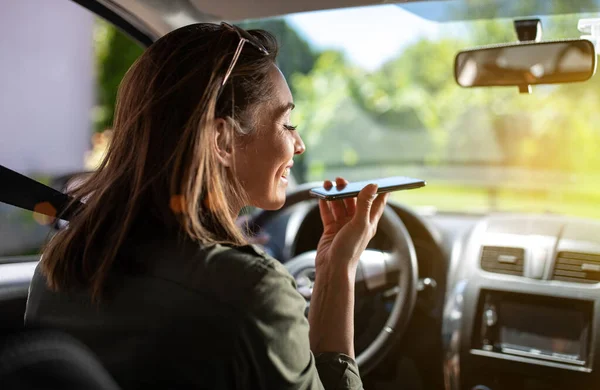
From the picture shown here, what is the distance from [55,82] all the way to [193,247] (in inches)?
467

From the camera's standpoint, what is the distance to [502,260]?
11.1ft

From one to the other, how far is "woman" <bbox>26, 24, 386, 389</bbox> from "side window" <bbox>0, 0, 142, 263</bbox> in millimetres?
9799

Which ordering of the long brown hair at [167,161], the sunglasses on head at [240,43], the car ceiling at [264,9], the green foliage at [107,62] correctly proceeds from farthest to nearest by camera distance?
the green foliage at [107,62]
the car ceiling at [264,9]
the sunglasses on head at [240,43]
the long brown hair at [167,161]

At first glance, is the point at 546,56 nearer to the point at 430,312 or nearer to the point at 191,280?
the point at 430,312

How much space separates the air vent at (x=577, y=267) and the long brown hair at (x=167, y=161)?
6.25ft

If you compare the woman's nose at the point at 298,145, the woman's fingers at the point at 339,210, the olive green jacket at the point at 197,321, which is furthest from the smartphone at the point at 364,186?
the olive green jacket at the point at 197,321

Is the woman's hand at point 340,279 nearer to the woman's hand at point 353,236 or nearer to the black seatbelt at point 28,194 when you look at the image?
the woman's hand at point 353,236

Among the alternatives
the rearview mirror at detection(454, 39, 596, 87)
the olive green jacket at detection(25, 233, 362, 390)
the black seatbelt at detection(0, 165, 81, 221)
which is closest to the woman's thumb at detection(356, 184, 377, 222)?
the olive green jacket at detection(25, 233, 362, 390)

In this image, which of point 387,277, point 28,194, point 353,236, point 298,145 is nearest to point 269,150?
point 298,145

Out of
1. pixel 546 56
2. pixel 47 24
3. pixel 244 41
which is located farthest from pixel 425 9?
pixel 47 24

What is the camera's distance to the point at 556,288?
3207mm

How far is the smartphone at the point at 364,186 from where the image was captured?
90.4 inches

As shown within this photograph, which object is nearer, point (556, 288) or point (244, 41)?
point (244, 41)

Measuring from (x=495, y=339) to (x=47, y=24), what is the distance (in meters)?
Result: 10.9
